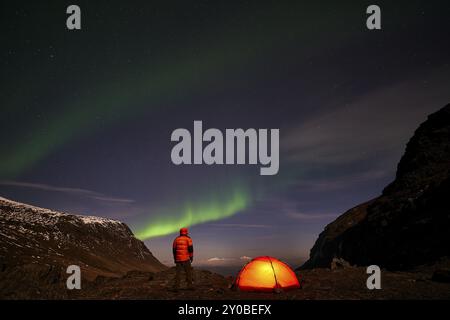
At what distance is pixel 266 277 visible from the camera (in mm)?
14680

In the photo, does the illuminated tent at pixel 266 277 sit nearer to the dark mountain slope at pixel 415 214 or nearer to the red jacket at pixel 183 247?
the red jacket at pixel 183 247

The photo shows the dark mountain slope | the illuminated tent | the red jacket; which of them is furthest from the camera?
the dark mountain slope

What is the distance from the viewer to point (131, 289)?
610 inches

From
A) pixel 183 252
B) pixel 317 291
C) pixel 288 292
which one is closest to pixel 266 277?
pixel 288 292

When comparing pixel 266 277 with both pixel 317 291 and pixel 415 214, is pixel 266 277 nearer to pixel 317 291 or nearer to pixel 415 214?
pixel 317 291

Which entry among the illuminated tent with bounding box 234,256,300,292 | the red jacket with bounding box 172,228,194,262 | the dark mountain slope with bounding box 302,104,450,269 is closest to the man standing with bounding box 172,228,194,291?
the red jacket with bounding box 172,228,194,262

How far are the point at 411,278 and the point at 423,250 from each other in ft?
45.3

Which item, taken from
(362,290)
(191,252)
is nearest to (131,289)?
(191,252)

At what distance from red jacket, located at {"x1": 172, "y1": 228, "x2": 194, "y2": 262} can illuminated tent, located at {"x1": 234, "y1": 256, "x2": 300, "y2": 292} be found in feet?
9.11

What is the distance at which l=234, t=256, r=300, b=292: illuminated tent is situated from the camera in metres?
14.5

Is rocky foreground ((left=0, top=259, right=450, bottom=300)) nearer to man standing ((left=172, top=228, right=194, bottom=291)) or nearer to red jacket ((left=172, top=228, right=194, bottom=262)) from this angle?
man standing ((left=172, top=228, right=194, bottom=291))

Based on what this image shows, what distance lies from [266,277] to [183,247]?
4.04m

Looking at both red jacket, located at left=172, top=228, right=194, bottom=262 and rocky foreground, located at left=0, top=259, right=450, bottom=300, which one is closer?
rocky foreground, located at left=0, top=259, right=450, bottom=300
